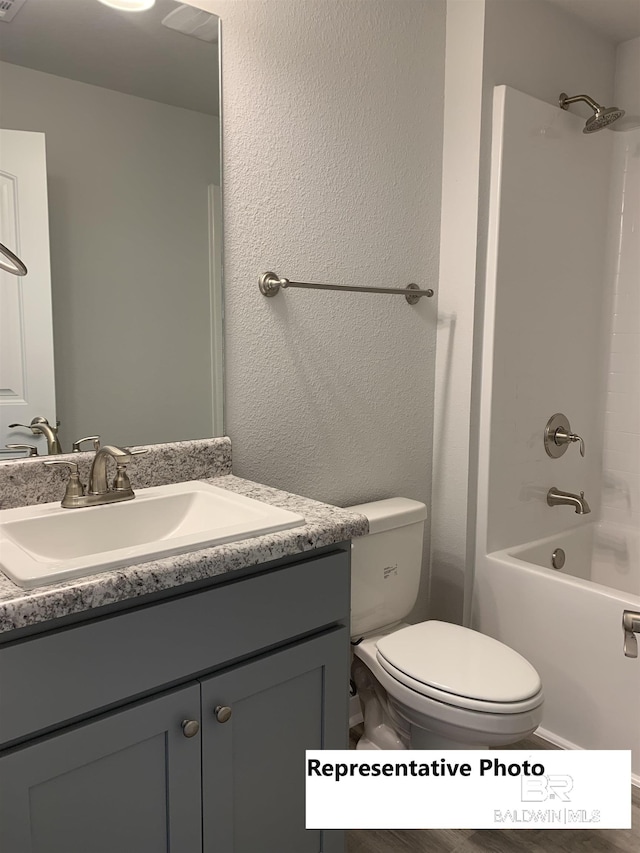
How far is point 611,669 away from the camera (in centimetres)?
190

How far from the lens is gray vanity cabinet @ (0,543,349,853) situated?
3.18 ft

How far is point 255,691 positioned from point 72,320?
86 cm

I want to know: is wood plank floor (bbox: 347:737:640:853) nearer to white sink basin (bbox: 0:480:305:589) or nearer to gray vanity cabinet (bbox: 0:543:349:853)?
gray vanity cabinet (bbox: 0:543:349:853)

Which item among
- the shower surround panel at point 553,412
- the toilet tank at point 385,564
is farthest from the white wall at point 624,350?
the toilet tank at point 385,564

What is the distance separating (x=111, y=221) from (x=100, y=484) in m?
0.58

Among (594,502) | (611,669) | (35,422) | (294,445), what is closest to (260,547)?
(35,422)

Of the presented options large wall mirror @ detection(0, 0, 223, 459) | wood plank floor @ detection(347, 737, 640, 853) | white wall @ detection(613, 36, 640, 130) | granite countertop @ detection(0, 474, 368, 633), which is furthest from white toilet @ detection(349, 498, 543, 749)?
white wall @ detection(613, 36, 640, 130)

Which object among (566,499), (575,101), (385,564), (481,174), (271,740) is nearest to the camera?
(271,740)

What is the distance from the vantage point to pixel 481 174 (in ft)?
6.82

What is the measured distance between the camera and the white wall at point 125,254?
55.8 inches

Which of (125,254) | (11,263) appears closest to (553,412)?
(125,254)

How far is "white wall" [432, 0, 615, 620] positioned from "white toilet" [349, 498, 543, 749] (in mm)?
284

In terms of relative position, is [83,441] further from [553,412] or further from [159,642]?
[553,412]

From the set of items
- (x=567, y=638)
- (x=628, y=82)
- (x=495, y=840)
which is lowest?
(x=495, y=840)
